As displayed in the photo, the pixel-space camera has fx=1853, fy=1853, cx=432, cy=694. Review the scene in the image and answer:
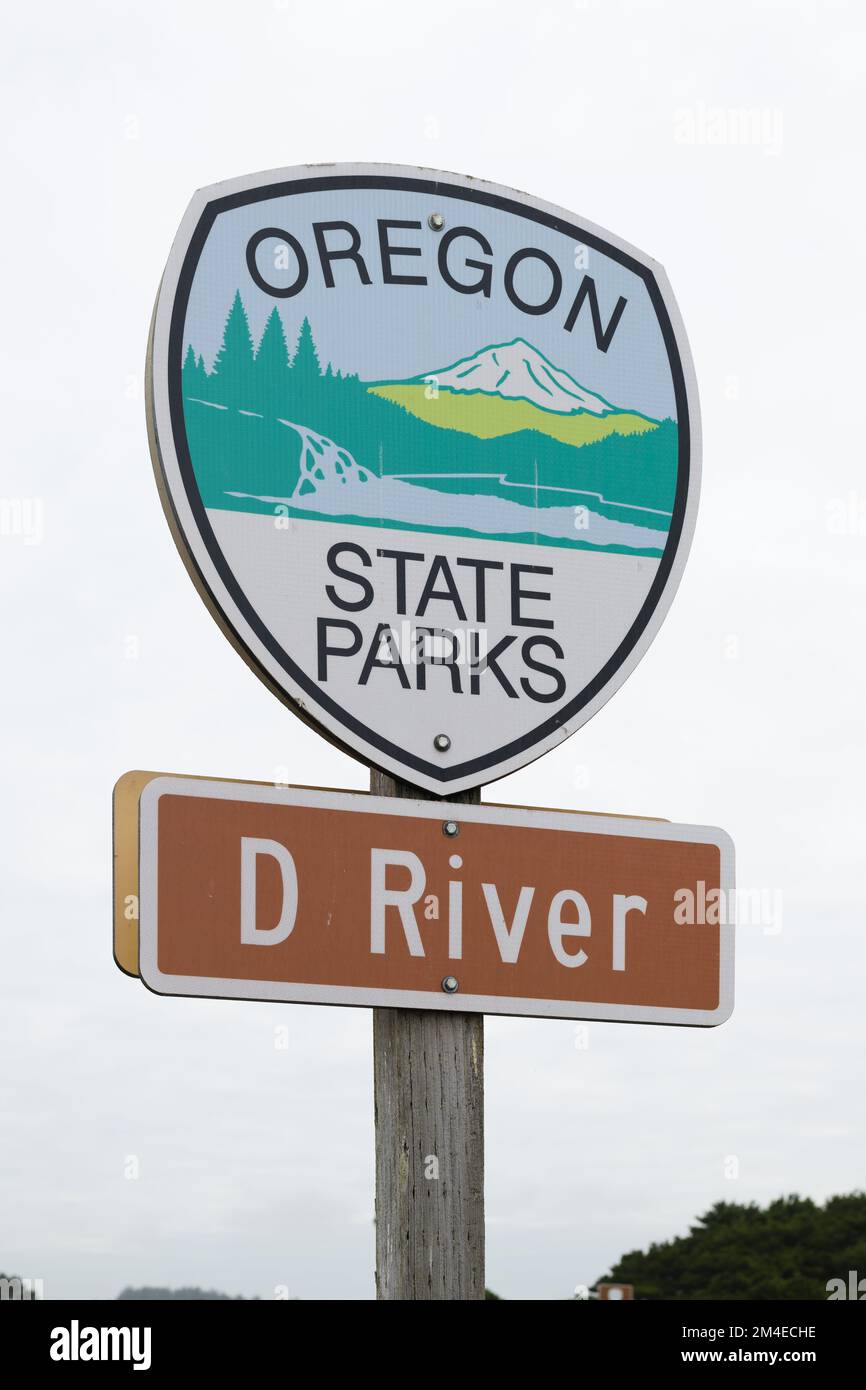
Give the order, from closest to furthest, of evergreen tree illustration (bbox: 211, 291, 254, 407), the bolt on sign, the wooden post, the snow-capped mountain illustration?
the bolt on sign, the wooden post, evergreen tree illustration (bbox: 211, 291, 254, 407), the snow-capped mountain illustration

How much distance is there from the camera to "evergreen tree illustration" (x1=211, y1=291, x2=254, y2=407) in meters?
3.34

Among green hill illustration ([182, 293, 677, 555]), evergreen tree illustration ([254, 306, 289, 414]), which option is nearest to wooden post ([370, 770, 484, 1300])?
green hill illustration ([182, 293, 677, 555])

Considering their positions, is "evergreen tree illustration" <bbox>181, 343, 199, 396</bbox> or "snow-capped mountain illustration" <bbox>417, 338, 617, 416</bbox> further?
"snow-capped mountain illustration" <bbox>417, 338, 617, 416</bbox>

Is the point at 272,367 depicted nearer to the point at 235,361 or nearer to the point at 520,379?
the point at 235,361

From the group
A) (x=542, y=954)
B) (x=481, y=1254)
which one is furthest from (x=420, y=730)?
(x=481, y=1254)

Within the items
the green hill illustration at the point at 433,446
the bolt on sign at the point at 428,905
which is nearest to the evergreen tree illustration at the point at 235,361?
the green hill illustration at the point at 433,446

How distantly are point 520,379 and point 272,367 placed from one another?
0.52 meters

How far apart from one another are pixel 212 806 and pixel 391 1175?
75cm

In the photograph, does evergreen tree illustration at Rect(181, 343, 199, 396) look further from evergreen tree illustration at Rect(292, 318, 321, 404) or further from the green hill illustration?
evergreen tree illustration at Rect(292, 318, 321, 404)

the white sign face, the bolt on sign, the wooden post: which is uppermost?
the white sign face

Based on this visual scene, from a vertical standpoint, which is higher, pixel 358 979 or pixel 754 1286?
pixel 358 979

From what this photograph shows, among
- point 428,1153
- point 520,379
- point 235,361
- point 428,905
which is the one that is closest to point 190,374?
point 235,361

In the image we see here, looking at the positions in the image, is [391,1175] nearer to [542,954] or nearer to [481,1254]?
[481,1254]
